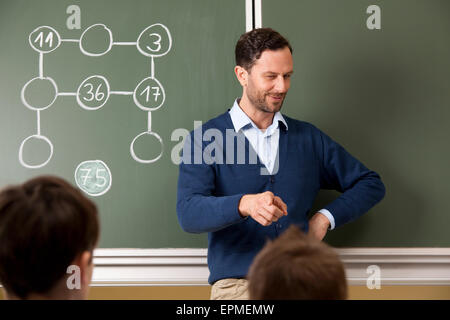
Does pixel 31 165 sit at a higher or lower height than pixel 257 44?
lower

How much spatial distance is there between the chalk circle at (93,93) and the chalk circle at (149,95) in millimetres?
121

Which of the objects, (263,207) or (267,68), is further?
(267,68)

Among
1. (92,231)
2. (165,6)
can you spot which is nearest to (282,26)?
(165,6)

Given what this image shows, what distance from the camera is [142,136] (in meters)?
2.25

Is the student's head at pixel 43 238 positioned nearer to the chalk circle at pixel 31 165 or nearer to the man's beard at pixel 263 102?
the man's beard at pixel 263 102

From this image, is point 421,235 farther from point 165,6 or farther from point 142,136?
point 165,6

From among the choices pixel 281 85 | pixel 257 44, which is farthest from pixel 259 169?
pixel 257 44

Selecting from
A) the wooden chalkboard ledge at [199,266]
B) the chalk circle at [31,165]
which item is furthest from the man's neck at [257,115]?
the chalk circle at [31,165]

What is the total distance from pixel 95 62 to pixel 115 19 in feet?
0.61

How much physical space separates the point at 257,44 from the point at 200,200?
571mm

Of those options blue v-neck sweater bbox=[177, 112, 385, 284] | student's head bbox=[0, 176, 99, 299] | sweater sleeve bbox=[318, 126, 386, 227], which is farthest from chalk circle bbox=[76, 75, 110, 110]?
student's head bbox=[0, 176, 99, 299]

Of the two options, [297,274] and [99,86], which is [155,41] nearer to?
[99,86]

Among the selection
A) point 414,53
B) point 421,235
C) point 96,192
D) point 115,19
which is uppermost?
point 115,19

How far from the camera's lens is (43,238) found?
976 millimetres
